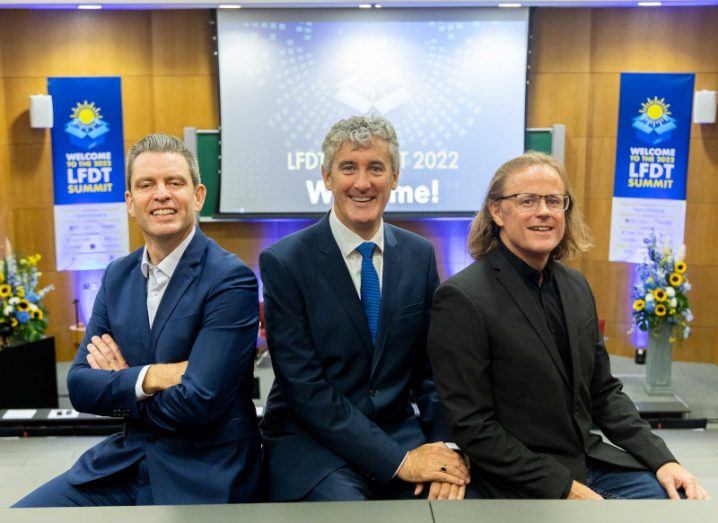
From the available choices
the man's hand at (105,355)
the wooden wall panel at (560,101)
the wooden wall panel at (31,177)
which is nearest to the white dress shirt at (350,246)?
the man's hand at (105,355)

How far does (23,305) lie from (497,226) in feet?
12.1

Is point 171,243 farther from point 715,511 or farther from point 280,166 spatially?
point 280,166

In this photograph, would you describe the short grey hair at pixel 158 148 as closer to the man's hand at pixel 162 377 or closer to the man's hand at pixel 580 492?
the man's hand at pixel 162 377

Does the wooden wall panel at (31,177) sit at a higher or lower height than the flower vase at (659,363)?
higher

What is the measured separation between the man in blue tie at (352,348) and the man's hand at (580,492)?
0.28m

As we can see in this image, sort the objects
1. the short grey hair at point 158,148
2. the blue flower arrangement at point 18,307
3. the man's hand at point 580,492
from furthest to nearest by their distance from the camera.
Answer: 1. the blue flower arrangement at point 18,307
2. the short grey hair at point 158,148
3. the man's hand at point 580,492

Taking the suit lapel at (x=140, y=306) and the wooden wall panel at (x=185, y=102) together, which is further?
the wooden wall panel at (x=185, y=102)

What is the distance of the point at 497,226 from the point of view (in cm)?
228

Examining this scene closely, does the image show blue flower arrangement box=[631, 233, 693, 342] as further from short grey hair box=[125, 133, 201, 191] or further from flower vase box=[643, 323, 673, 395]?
short grey hair box=[125, 133, 201, 191]

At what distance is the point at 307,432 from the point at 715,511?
1.19 m

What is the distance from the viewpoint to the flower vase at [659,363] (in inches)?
200

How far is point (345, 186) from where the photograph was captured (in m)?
2.20

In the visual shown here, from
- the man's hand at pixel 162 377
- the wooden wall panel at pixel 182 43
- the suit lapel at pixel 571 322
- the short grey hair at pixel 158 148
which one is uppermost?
the wooden wall panel at pixel 182 43

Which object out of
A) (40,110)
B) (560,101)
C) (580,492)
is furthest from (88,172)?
(580,492)
